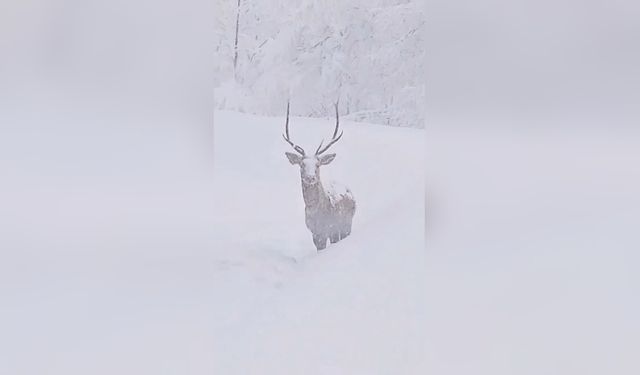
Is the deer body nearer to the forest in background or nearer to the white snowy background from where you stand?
the white snowy background

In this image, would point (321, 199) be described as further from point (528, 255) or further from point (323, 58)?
point (528, 255)

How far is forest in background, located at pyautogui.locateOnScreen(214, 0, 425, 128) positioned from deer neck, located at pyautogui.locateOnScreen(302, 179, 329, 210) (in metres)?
0.26

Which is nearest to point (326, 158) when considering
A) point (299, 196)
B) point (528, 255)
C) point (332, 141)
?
point (332, 141)

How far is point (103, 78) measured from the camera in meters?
2.67

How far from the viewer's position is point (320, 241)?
287cm

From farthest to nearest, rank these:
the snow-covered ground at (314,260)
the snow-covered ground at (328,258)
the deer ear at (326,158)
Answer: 1. the deer ear at (326,158)
2. the snow-covered ground at (314,260)
3. the snow-covered ground at (328,258)

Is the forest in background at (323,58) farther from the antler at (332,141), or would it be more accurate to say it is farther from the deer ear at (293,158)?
the deer ear at (293,158)

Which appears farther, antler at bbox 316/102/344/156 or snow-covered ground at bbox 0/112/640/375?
antler at bbox 316/102/344/156

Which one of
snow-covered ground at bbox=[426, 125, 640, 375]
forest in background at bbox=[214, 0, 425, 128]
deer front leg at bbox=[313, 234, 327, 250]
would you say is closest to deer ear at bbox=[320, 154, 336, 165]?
forest in background at bbox=[214, 0, 425, 128]

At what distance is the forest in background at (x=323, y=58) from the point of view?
2791 millimetres

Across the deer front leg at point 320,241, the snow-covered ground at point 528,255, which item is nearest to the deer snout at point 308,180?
the deer front leg at point 320,241

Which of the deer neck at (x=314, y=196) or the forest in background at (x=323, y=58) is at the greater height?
the forest in background at (x=323, y=58)

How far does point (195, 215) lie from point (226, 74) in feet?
1.64

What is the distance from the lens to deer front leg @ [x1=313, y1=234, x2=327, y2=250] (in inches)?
113
